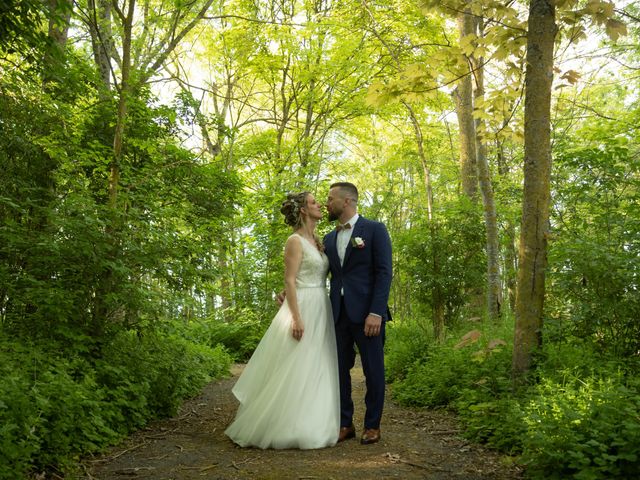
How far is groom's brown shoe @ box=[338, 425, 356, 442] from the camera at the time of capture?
461 cm

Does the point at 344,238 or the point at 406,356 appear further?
the point at 406,356

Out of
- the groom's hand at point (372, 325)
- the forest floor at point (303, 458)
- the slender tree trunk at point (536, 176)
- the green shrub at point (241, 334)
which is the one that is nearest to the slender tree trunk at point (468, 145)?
the forest floor at point (303, 458)

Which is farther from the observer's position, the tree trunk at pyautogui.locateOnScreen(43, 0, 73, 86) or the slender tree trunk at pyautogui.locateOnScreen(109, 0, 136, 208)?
the slender tree trunk at pyautogui.locateOnScreen(109, 0, 136, 208)

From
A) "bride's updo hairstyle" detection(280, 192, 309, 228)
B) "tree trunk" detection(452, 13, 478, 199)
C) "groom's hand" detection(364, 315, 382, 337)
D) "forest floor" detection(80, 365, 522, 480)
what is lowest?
"forest floor" detection(80, 365, 522, 480)

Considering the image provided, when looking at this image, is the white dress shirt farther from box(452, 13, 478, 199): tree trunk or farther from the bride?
box(452, 13, 478, 199): tree trunk

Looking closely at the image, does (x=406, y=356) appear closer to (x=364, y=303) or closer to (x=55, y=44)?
(x=364, y=303)

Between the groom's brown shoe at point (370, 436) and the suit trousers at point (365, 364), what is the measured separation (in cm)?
3

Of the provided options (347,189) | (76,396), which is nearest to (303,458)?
(76,396)

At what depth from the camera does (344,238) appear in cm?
476

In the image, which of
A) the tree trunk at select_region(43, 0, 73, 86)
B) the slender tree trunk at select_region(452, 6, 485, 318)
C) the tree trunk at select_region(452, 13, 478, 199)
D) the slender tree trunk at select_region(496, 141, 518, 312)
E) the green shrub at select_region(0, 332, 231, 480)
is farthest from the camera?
the slender tree trunk at select_region(496, 141, 518, 312)

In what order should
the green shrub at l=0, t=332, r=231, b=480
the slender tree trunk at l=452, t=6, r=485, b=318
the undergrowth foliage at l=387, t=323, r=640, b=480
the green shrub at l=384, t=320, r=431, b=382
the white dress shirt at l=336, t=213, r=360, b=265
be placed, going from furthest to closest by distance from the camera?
the slender tree trunk at l=452, t=6, r=485, b=318, the green shrub at l=384, t=320, r=431, b=382, the white dress shirt at l=336, t=213, r=360, b=265, the green shrub at l=0, t=332, r=231, b=480, the undergrowth foliage at l=387, t=323, r=640, b=480

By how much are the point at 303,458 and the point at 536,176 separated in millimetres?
3158

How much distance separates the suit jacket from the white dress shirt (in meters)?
0.05

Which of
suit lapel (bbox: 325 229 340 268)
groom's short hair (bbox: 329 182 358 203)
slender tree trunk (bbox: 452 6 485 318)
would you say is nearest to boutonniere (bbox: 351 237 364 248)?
suit lapel (bbox: 325 229 340 268)
